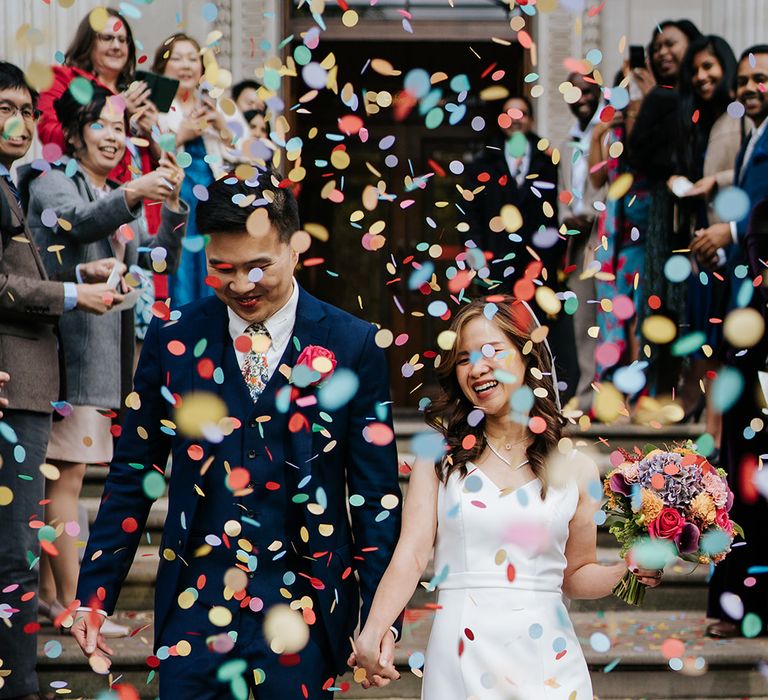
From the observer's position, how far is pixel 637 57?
5957mm

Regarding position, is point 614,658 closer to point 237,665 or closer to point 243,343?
point 237,665

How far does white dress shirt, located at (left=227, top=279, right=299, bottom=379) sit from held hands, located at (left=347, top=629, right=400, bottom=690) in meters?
0.59

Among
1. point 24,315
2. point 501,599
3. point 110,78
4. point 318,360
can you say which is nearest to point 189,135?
point 110,78

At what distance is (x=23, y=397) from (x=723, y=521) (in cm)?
189

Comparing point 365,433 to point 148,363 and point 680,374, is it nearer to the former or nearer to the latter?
point 148,363

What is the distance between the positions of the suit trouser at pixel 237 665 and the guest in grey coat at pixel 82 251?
4.70 ft

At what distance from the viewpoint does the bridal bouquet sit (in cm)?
256

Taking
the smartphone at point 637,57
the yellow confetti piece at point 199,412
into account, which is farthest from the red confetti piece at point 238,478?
the smartphone at point 637,57

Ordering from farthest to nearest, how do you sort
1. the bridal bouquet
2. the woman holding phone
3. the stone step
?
the woman holding phone → the stone step → the bridal bouquet

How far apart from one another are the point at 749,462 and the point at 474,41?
4.37 meters

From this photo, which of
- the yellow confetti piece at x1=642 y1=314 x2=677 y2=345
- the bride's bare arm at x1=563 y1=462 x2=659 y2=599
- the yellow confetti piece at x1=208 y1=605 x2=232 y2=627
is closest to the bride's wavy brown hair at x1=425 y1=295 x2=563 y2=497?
the bride's bare arm at x1=563 y1=462 x2=659 y2=599

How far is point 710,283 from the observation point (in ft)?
15.3

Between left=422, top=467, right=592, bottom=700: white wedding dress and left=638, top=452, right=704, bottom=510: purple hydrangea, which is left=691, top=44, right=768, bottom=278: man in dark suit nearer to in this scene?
left=638, top=452, right=704, bottom=510: purple hydrangea

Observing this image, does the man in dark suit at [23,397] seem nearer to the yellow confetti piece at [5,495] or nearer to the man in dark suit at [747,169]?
the yellow confetti piece at [5,495]
